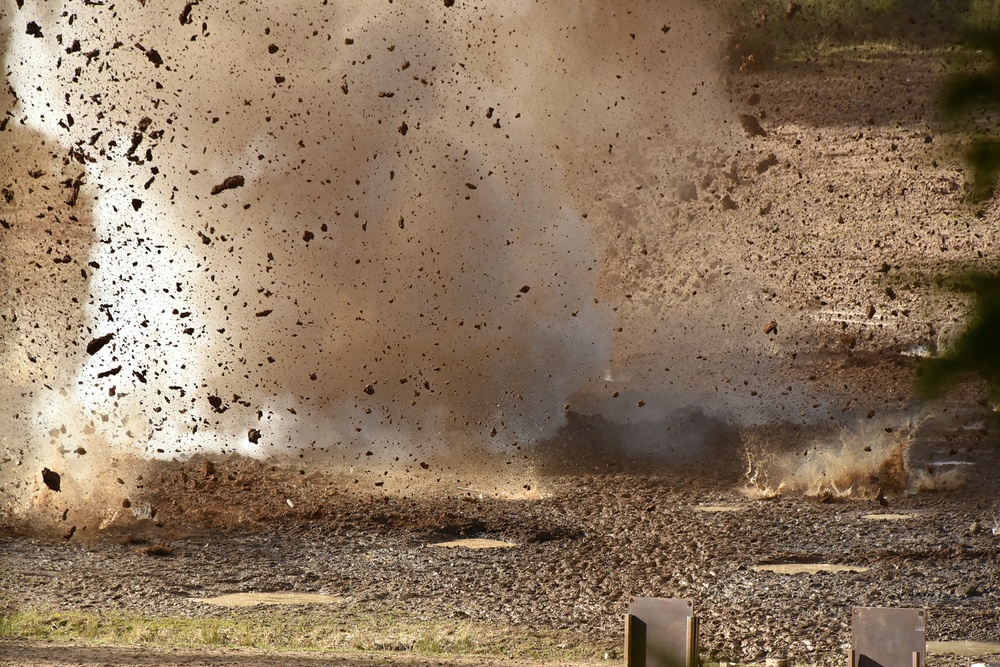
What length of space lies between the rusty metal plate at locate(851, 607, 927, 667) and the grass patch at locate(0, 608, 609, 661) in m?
1.42

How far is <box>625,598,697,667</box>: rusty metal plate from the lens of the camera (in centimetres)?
478

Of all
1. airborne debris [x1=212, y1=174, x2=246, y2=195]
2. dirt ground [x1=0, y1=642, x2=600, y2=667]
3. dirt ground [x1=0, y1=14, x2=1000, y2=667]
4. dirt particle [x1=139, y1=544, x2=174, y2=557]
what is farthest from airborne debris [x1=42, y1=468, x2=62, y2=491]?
airborne debris [x1=212, y1=174, x2=246, y2=195]

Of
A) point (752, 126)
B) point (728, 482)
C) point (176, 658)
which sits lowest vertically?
point (176, 658)

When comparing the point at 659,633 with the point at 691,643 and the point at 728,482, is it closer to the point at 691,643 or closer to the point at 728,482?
the point at 691,643

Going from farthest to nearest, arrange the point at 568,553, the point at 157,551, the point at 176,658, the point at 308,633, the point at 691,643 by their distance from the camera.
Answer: the point at 157,551 → the point at 568,553 → the point at 308,633 → the point at 176,658 → the point at 691,643

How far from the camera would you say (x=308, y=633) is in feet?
19.8

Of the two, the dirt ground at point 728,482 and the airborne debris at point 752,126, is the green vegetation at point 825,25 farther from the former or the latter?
the airborne debris at point 752,126

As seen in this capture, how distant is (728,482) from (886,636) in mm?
1726

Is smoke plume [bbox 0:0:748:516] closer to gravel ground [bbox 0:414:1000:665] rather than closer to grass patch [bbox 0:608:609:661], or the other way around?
gravel ground [bbox 0:414:1000:665]

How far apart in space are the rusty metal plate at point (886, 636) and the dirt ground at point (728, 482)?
115 cm

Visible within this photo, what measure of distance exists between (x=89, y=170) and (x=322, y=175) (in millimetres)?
1249

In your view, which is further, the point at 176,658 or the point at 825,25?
the point at 825,25

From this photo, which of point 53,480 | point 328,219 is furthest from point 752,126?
point 53,480

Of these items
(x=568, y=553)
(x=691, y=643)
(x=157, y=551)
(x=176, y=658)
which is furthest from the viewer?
(x=157, y=551)
